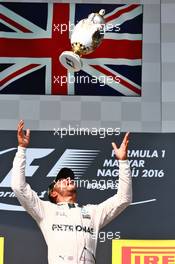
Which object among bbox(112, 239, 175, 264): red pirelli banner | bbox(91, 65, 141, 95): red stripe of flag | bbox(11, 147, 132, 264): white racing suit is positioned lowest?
bbox(112, 239, 175, 264): red pirelli banner

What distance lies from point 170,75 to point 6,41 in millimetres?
1127

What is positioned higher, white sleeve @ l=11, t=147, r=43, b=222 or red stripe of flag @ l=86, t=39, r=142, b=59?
red stripe of flag @ l=86, t=39, r=142, b=59

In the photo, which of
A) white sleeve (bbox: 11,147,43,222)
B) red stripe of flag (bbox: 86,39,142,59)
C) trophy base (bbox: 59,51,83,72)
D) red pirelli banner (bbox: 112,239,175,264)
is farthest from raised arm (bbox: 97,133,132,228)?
red stripe of flag (bbox: 86,39,142,59)

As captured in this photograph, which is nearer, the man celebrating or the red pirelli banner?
the man celebrating

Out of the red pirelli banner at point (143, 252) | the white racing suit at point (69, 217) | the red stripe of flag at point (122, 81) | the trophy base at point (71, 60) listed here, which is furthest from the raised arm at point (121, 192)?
the red stripe of flag at point (122, 81)

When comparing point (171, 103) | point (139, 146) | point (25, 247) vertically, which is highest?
point (171, 103)

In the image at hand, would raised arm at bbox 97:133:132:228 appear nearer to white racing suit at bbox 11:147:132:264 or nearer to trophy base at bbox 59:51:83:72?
white racing suit at bbox 11:147:132:264

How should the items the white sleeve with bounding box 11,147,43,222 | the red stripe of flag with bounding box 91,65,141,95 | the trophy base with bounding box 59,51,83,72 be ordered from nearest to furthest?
the white sleeve with bounding box 11,147,43,222
the trophy base with bounding box 59,51,83,72
the red stripe of flag with bounding box 91,65,141,95

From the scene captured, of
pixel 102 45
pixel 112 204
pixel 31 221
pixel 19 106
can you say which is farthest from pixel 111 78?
pixel 112 204

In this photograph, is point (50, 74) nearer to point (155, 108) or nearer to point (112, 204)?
point (155, 108)

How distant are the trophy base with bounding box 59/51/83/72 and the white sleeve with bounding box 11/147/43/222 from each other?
0.91 metres

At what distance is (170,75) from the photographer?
470 centimetres

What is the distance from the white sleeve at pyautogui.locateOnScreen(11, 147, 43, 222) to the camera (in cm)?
310

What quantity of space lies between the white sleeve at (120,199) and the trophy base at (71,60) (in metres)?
0.93
